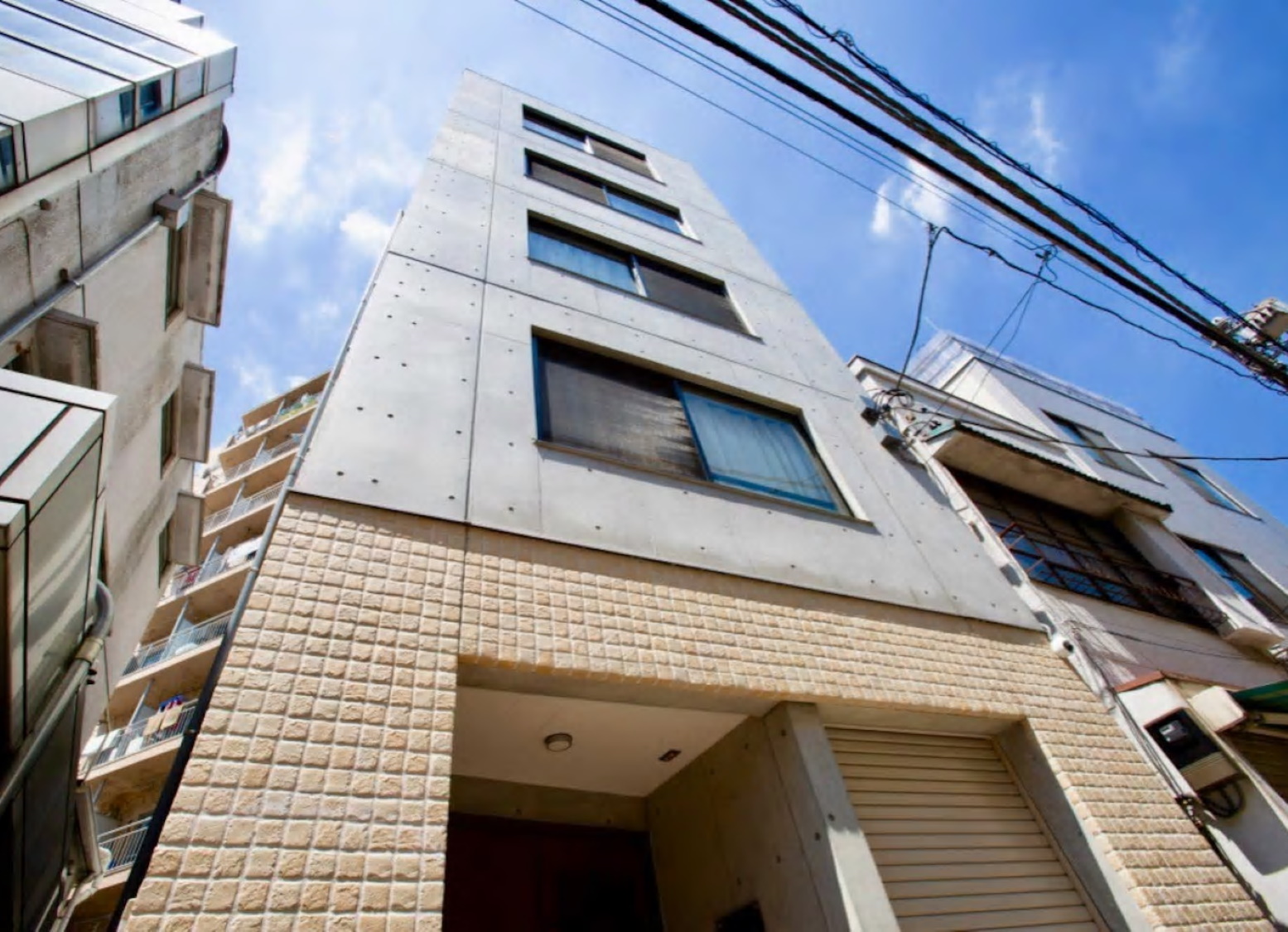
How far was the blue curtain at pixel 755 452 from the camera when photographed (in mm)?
5125

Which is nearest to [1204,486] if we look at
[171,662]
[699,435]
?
[699,435]

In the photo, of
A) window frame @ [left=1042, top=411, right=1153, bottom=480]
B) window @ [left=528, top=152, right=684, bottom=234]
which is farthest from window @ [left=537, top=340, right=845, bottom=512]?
window frame @ [left=1042, top=411, right=1153, bottom=480]

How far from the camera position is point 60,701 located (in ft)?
8.62

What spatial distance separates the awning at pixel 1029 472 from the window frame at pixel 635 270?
354 cm

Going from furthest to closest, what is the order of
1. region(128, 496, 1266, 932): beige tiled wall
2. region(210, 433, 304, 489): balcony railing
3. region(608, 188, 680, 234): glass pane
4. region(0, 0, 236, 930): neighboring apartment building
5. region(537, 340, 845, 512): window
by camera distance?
1. region(210, 433, 304, 489): balcony railing
2. region(608, 188, 680, 234): glass pane
3. region(537, 340, 845, 512): window
4. region(0, 0, 236, 930): neighboring apartment building
5. region(128, 496, 1266, 932): beige tiled wall

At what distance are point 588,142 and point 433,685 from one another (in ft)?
37.6

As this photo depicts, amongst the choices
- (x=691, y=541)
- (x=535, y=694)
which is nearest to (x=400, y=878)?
(x=535, y=694)

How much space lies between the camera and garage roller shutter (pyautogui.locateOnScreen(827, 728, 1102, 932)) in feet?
10.8

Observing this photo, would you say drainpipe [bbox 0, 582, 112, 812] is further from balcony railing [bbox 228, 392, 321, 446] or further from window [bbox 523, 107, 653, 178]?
balcony railing [bbox 228, 392, 321, 446]

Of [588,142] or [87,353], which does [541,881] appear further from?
[588,142]

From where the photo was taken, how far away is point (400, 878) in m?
2.02

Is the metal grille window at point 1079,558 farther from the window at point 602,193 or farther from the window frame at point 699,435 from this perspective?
the window at point 602,193

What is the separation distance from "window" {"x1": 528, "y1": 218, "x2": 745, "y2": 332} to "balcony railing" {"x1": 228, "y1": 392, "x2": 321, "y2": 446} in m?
23.1

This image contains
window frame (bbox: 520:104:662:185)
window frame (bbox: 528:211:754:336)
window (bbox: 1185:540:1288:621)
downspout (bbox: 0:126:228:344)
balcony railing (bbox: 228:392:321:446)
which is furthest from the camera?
balcony railing (bbox: 228:392:321:446)
